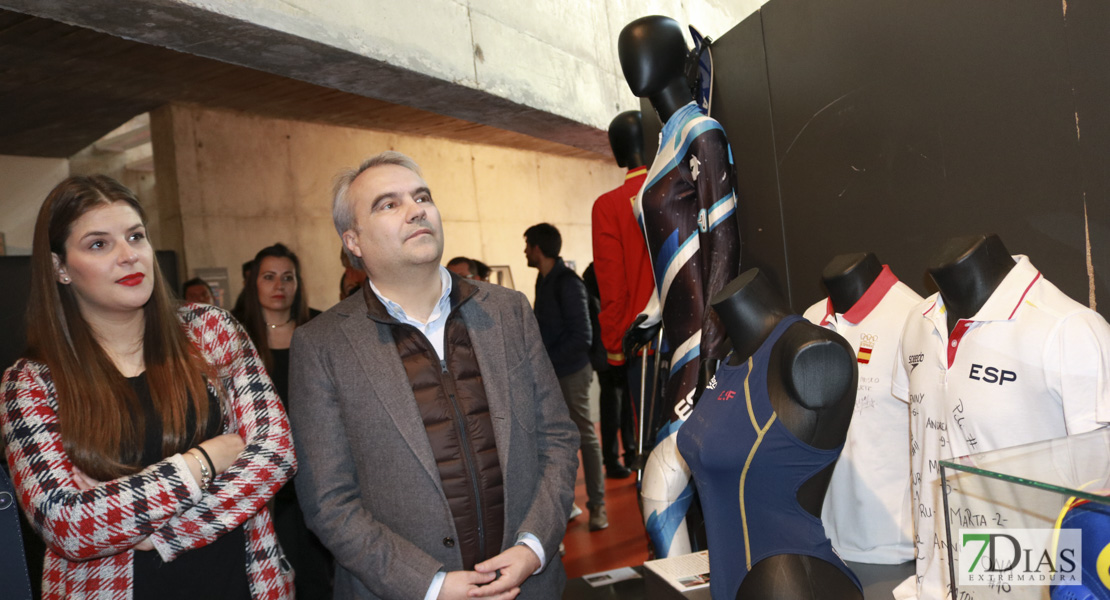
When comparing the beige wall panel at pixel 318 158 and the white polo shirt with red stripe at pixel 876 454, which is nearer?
the white polo shirt with red stripe at pixel 876 454

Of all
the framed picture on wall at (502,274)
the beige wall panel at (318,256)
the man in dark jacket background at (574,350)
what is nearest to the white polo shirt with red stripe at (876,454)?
the man in dark jacket background at (574,350)

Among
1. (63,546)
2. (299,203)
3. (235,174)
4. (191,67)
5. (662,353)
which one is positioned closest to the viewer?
(63,546)

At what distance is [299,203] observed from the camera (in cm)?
703

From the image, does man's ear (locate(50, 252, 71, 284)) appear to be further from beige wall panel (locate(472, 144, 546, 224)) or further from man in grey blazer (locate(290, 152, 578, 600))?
beige wall panel (locate(472, 144, 546, 224))

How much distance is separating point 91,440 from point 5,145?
7.27m

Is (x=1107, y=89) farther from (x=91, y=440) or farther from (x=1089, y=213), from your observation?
(x=91, y=440)

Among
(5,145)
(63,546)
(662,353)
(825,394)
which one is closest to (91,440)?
(63,546)

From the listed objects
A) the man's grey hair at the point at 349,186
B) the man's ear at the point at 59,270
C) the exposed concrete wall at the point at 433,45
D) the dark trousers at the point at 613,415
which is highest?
the exposed concrete wall at the point at 433,45

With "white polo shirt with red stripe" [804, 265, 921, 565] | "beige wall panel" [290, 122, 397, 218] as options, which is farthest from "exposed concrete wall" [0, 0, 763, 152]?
"beige wall panel" [290, 122, 397, 218]

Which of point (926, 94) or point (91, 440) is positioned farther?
point (926, 94)

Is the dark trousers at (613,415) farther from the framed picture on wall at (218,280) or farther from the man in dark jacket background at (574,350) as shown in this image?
the framed picture on wall at (218,280)

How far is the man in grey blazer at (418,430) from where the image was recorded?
1667 millimetres

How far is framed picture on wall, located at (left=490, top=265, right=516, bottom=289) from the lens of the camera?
859 centimetres

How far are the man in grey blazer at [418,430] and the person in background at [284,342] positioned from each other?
1017mm
